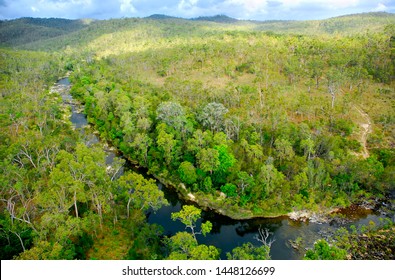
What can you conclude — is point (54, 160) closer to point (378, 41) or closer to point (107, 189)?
point (107, 189)

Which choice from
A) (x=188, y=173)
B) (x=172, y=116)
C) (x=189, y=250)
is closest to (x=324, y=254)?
(x=189, y=250)

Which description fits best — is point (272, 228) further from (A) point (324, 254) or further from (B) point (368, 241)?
(A) point (324, 254)

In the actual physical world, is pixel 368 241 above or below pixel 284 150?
below

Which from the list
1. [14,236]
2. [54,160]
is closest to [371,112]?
[54,160]

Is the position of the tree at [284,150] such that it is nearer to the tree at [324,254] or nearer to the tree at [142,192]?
the tree at [142,192]

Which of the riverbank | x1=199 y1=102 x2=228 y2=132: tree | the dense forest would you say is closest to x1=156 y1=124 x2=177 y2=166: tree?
the dense forest

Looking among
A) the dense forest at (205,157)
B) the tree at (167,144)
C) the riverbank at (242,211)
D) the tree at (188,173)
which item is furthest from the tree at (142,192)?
the tree at (167,144)

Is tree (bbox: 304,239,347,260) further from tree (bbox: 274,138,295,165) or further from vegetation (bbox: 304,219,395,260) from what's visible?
tree (bbox: 274,138,295,165)

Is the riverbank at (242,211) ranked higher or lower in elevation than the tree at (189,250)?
lower
